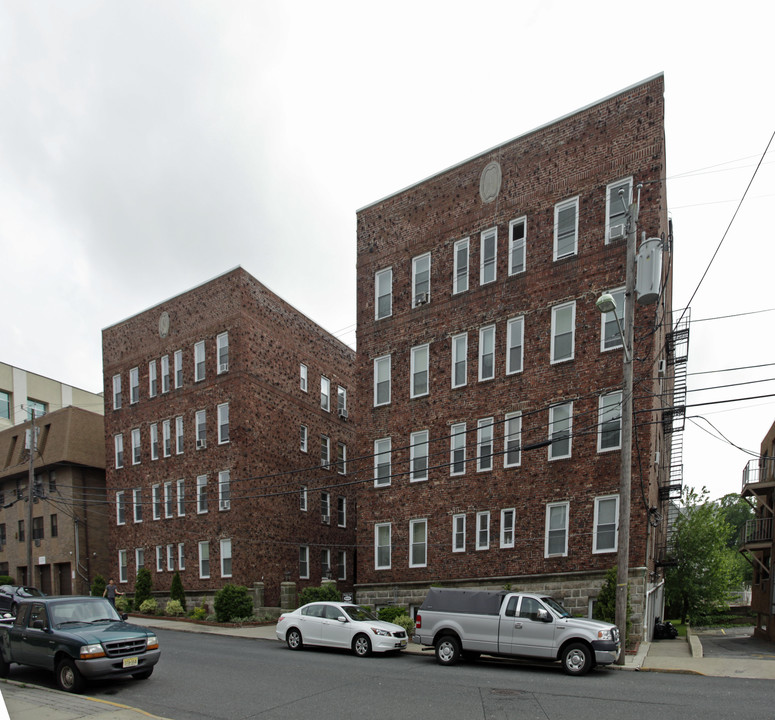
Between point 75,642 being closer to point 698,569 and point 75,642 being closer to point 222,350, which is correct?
point 222,350

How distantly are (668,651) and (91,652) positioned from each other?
16893 millimetres

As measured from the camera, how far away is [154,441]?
117 feet

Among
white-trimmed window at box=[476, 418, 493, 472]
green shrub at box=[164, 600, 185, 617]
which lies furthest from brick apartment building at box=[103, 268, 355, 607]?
white-trimmed window at box=[476, 418, 493, 472]

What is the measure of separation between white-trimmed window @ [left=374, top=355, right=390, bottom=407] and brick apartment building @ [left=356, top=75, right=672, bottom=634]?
0.07 metres

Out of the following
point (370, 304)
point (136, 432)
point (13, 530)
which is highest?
point (370, 304)

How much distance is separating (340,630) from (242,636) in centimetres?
754

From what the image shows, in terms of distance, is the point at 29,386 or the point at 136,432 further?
the point at 29,386

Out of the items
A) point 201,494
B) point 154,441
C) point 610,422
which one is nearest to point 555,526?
point 610,422

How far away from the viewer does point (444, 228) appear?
26.0 metres

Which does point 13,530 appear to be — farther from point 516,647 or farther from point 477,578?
point 516,647

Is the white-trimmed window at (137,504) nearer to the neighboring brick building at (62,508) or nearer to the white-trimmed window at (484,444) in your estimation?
the neighboring brick building at (62,508)

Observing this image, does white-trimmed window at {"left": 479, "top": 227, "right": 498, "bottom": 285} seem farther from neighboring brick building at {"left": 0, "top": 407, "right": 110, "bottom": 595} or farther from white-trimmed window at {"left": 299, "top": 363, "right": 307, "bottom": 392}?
neighboring brick building at {"left": 0, "top": 407, "right": 110, "bottom": 595}

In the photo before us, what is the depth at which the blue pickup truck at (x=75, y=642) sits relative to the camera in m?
11.8

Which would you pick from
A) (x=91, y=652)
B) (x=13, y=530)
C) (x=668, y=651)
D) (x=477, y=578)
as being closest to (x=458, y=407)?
(x=477, y=578)
